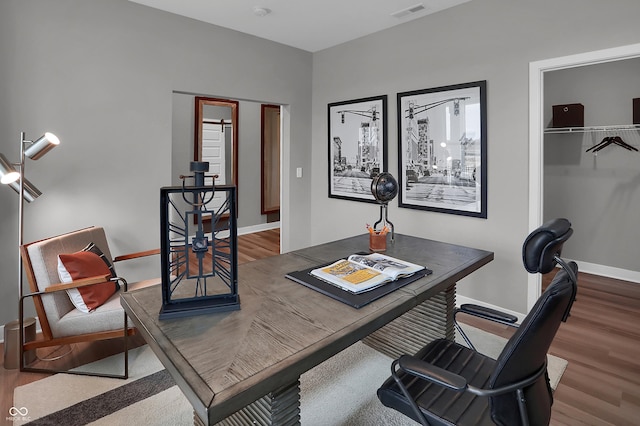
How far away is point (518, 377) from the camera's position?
42.1 inches

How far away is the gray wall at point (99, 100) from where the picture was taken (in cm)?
281

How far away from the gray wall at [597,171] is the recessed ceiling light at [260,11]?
346cm

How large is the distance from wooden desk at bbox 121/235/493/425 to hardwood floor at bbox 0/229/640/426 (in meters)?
1.07

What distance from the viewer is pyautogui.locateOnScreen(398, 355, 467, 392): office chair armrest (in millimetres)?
1087

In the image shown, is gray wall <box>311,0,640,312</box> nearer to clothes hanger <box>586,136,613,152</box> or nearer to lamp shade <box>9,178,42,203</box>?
clothes hanger <box>586,136,613,152</box>

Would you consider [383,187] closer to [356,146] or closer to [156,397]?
[156,397]

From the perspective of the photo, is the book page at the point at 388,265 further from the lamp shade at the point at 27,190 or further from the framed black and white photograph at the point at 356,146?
the lamp shade at the point at 27,190

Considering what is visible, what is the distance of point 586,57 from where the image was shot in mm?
2654

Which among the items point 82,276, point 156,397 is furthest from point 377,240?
point 82,276

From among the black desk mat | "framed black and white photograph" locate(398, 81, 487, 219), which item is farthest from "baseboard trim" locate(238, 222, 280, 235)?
the black desk mat

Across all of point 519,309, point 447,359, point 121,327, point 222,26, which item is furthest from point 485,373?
point 222,26

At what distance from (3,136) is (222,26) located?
224 cm

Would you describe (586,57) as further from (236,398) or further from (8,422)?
(8,422)

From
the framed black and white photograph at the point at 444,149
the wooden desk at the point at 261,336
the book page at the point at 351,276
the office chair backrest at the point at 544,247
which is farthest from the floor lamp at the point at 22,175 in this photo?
the framed black and white photograph at the point at 444,149
